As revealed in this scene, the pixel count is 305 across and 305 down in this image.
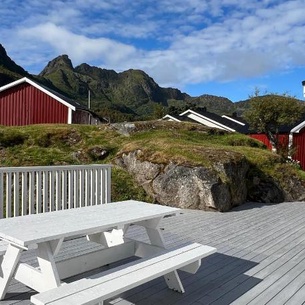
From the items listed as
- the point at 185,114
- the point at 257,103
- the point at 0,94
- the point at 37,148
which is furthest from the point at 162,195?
the point at 185,114

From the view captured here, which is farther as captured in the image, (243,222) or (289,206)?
→ (289,206)

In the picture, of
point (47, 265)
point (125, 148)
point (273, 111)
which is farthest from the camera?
point (273, 111)

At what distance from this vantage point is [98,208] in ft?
13.0

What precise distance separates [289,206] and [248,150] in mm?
2727

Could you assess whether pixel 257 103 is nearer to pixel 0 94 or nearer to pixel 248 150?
pixel 248 150

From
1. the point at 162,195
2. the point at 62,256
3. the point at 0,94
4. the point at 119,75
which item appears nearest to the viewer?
the point at 62,256

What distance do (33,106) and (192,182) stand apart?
16.1 m

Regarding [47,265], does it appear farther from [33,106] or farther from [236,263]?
[33,106]

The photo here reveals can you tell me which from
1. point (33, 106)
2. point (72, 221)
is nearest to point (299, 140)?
point (33, 106)

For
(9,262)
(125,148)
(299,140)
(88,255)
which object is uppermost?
(299,140)

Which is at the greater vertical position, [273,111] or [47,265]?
[273,111]

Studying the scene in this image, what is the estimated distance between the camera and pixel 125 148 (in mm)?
10258

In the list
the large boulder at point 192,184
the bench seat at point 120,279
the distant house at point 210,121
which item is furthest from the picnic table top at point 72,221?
the distant house at point 210,121

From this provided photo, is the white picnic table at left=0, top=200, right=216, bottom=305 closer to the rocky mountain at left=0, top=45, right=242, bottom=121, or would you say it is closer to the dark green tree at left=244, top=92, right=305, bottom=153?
the dark green tree at left=244, top=92, right=305, bottom=153
